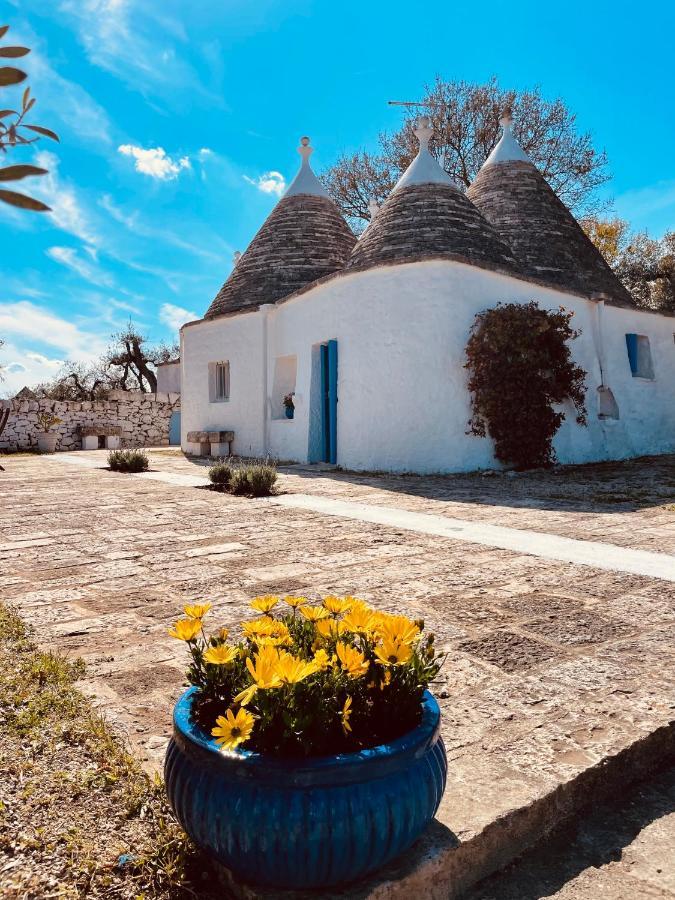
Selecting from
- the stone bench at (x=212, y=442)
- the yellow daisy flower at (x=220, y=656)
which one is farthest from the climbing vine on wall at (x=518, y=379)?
the yellow daisy flower at (x=220, y=656)

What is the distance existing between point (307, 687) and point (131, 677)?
4.94ft

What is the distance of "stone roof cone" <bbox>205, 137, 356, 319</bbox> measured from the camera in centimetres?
1554

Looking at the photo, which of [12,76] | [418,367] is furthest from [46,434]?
[12,76]

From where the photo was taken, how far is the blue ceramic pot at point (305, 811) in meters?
1.46

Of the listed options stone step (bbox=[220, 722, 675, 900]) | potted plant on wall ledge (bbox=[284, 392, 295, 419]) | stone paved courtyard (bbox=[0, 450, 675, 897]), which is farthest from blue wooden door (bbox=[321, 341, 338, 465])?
stone step (bbox=[220, 722, 675, 900])

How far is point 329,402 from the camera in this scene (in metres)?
13.1

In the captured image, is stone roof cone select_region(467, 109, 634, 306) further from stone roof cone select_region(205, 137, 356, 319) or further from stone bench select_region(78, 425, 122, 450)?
stone bench select_region(78, 425, 122, 450)

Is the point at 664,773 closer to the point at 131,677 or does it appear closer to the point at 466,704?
the point at 466,704

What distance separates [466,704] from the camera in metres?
2.52

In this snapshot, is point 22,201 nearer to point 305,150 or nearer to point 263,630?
point 263,630

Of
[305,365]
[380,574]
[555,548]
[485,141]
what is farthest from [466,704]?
[485,141]

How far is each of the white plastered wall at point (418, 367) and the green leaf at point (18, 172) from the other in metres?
10.4

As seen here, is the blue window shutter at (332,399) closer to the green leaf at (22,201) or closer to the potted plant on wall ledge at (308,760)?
the potted plant on wall ledge at (308,760)

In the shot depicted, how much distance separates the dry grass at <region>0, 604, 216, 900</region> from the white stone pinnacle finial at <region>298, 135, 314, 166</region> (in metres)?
17.1
